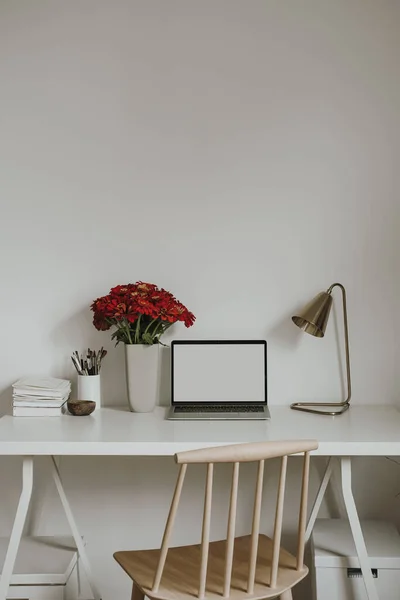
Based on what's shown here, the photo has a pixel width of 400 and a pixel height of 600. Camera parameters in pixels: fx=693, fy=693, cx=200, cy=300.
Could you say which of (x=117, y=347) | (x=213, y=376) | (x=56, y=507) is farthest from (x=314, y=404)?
(x=56, y=507)

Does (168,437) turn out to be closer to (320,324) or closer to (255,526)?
(255,526)

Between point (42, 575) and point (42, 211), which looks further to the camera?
point (42, 211)

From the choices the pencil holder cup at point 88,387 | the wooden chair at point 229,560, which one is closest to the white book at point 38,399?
the pencil holder cup at point 88,387

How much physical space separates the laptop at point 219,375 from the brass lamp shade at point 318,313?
0.18 metres

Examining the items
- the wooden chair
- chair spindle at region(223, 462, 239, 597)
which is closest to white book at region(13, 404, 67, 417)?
the wooden chair

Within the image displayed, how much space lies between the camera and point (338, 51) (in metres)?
2.70

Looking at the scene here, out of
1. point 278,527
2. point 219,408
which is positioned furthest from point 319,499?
point 278,527

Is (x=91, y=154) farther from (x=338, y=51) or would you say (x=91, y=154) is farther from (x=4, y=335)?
(x=338, y=51)

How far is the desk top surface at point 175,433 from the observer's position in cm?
209

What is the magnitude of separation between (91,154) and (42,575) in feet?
5.07

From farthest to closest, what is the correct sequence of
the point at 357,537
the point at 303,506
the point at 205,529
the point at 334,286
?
the point at 334,286
the point at 357,537
the point at 303,506
the point at 205,529

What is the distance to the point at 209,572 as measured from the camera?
1922 millimetres

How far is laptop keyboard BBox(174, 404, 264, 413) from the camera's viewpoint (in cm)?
250

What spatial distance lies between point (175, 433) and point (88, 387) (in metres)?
0.52
